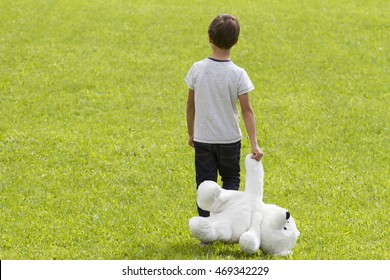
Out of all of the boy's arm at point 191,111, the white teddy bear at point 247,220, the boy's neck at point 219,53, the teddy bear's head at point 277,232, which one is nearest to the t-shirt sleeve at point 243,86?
the boy's neck at point 219,53

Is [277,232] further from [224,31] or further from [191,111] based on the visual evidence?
[224,31]

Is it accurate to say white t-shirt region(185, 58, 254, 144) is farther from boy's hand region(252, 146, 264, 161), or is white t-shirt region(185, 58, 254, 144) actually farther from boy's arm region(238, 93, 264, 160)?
boy's hand region(252, 146, 264, 161)

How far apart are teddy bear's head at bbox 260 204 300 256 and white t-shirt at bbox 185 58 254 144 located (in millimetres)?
653

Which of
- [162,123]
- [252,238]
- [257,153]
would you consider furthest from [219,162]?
[162,123]

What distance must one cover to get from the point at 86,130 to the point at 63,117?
77 cm

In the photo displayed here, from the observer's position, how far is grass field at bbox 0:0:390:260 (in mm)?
6934

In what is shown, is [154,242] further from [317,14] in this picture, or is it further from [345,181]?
[317,14]

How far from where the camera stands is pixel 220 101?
243 inches

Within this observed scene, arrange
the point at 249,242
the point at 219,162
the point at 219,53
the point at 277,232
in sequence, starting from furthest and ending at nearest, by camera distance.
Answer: the point at 219,162, the point at 219,53, the point at 277,232, the point at 249,242

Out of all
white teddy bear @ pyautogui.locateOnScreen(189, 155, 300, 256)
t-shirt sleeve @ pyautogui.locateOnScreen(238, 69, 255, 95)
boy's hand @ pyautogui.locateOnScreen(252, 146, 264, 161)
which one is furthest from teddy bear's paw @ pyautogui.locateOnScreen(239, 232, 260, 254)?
t-shirt sleeve @ pyautogui.locateOnScreen(238, 69, 255, 95)

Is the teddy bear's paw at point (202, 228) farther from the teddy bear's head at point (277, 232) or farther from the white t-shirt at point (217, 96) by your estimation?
the white t-shirt at point (217, 96)

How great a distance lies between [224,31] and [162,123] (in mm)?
4980

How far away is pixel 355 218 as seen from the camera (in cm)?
729

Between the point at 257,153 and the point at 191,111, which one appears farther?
the point at 191,111
